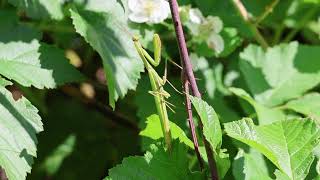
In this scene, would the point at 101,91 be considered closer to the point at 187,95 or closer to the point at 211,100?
the point at 211,100

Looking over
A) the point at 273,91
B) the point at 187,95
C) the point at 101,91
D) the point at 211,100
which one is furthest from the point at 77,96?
the point at 187,95

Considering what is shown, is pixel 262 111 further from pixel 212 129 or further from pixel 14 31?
pixel 14 31

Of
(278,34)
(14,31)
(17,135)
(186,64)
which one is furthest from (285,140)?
(278,34)

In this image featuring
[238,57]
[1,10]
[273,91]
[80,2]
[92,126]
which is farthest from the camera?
[92,126]

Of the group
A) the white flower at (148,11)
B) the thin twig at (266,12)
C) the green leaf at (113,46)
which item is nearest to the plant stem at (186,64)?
the green leaf at (113,46)

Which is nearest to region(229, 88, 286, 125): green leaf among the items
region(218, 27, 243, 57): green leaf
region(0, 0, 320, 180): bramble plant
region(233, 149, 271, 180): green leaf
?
region(0, 0, 320, 180): bramble plant

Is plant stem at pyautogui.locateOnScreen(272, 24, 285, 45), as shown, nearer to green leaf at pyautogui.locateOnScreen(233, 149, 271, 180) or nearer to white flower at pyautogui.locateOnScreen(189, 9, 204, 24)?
white flower at pyautogui.locateOnScreen(189, 9, 204, 24)
